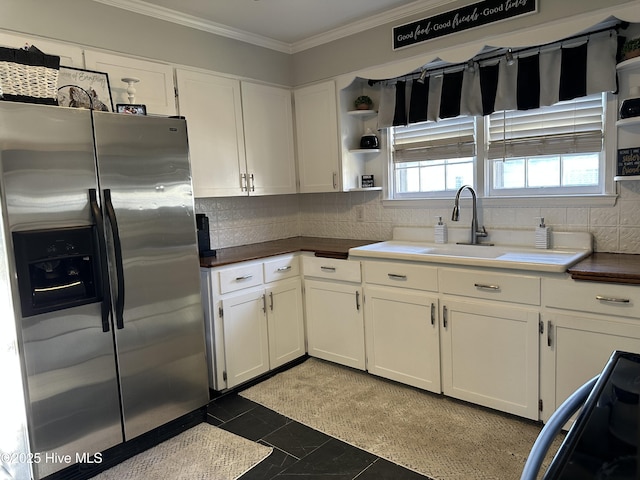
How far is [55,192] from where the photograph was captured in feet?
6.81

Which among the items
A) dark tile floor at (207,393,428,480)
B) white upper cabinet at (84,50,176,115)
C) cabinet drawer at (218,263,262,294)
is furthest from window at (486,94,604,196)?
white upper cabinet at (84,50,176,115)

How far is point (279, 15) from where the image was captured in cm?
321

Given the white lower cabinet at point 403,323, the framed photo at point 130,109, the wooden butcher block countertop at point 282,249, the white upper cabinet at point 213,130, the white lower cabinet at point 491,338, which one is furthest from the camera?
the white upper cabinet at point 213,130

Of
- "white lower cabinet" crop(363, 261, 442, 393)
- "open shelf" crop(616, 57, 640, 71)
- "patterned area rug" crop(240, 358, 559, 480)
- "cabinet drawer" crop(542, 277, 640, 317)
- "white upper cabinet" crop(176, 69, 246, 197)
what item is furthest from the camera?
"white upper cabinet" crop(176, 69, 246, 197)

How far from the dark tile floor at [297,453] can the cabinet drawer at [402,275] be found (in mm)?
1033

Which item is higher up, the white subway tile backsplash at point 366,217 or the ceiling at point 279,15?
the ceiling at point 279,15

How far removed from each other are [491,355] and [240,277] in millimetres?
1649

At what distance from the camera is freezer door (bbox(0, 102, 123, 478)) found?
77.6 inches

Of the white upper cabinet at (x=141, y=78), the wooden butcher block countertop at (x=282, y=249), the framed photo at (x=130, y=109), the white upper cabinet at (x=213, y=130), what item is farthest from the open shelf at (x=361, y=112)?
the framed photo at (x=130, y=109)

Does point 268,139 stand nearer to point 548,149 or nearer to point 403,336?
point 403,336

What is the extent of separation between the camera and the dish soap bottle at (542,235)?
9.31 ft

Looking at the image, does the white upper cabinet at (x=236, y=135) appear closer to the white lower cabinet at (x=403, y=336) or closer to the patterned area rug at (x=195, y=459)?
the white lower cabinet at (x=403, y=336)

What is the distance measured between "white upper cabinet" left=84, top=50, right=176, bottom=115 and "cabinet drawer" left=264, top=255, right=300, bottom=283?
49.5 inches

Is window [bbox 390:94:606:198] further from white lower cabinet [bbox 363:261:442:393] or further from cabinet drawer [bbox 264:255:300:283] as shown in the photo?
cabinet drawer [bbox 264:255:300:283]
